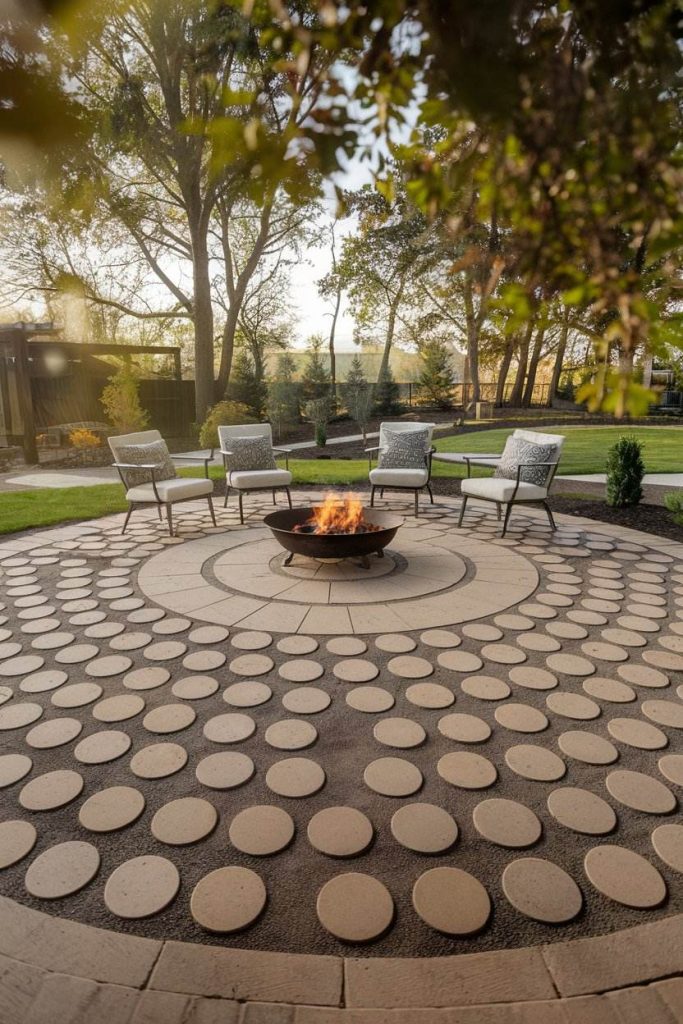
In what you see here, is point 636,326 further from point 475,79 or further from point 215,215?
point 215,215

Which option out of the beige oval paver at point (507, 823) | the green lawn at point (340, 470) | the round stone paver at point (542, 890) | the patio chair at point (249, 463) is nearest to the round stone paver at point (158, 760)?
the beige oval paver at point (507, 823)

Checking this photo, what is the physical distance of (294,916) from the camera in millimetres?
1554

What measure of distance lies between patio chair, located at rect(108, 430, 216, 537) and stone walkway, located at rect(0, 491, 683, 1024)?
1833 millimetres

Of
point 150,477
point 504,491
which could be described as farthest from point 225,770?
point 150,477

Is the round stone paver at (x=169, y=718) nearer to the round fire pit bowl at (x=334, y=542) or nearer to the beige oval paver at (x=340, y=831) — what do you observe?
the beige oval paver at (x=340, y=831)

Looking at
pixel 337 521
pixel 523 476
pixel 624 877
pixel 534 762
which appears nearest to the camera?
pixel 624 877

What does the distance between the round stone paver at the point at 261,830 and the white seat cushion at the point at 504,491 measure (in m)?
3.98

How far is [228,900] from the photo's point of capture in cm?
161

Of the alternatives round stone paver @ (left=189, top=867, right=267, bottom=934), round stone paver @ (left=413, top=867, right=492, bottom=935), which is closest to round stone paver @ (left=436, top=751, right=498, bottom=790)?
round stone paver @ (left=413, top=867, right=492, bottom=935)

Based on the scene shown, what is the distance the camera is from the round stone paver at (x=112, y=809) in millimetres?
1894

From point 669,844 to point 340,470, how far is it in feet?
27.0

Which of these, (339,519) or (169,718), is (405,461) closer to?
(339,519)

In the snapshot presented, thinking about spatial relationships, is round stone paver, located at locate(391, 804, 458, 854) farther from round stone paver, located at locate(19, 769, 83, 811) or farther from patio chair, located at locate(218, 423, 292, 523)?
patio chair, located at locate(218, 423, 292, 523)

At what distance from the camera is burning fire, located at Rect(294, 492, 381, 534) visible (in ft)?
13.9
